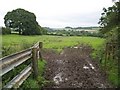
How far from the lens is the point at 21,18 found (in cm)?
8388

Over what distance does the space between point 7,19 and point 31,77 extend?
7636 cm

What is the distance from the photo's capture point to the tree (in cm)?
8219

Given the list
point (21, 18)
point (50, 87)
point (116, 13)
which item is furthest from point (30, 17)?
point (50, 87)

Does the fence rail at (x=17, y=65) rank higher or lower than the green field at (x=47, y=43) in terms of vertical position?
higher

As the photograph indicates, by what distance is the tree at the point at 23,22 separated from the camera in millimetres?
82188

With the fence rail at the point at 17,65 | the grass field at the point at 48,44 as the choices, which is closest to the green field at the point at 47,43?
the grass field at the point at 48,44

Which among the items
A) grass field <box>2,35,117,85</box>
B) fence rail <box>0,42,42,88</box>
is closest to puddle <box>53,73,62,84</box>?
fence rail <box>0,42,42,88</box>

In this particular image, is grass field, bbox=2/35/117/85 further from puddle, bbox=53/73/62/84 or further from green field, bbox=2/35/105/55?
puddle, bbox=53/73/62/84

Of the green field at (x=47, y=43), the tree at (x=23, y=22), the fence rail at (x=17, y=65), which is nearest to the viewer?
the fence rail at (x=17, y=65)

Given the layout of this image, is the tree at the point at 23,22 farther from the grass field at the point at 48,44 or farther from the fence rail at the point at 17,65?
the fence rail at the point at 17,65

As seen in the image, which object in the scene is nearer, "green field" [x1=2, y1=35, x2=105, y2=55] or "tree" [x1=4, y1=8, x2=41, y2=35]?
"green field" [x1=2, y1=35, x2=105, y2=55]

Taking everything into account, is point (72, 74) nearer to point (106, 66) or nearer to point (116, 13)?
point (106, 66)

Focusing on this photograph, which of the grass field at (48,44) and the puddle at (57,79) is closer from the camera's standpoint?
the puddle at (57,79)

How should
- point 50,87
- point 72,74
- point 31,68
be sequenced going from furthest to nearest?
point 72,74, point 31,68, point 50,87
